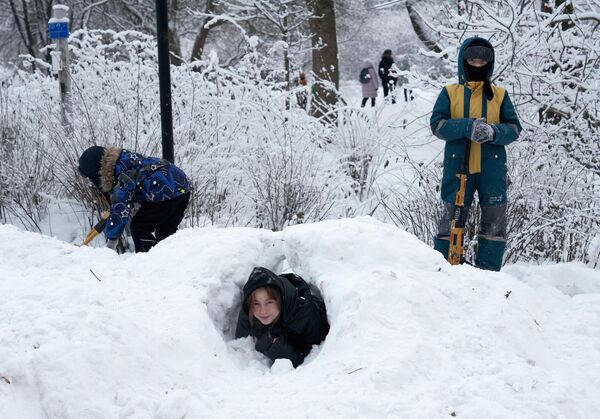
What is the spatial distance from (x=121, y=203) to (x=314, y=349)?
6.78ft

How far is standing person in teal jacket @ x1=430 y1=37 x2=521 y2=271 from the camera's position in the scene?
12.7ft

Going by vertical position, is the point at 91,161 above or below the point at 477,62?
below

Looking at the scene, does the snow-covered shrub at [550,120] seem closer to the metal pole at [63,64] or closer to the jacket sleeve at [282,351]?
the jacket sleeve at [282,351]

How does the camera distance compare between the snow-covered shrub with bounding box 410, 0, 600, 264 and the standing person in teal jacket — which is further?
the snow-covered shrub with bounding box 410, 0, 600, 264

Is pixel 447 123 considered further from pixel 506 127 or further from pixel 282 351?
pixel 282 351

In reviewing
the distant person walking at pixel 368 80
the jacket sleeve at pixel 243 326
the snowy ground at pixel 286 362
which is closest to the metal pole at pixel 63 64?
the snowy ground at pixel 286 362

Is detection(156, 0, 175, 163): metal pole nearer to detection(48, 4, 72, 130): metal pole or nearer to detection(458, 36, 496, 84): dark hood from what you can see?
detection(48, 4, 72, 130): metal pole

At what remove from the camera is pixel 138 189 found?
451 centimetres

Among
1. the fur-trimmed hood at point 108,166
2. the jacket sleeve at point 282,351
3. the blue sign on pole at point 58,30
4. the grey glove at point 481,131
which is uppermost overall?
the blue sign on pole at point 58,30

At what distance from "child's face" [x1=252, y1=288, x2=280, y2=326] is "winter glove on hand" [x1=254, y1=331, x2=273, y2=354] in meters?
0.07

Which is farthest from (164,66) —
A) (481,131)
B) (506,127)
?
(506,127)

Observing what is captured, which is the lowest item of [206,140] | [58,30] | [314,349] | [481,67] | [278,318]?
[314,349]

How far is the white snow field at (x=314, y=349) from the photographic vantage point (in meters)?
2.12

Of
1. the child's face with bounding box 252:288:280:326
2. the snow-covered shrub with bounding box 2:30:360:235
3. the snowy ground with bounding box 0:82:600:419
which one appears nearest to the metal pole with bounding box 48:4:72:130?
the snow-covered shrub with bounding box 2:30:360:235
